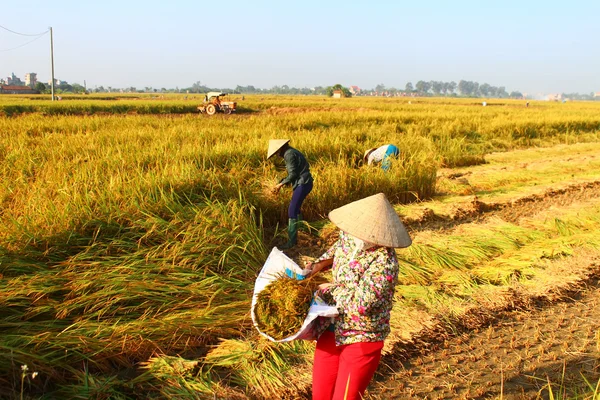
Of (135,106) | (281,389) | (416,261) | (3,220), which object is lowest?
(281,389)

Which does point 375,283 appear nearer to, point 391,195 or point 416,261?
point 416,261

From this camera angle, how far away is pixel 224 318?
285 centimetres

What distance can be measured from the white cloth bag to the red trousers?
0.33 feet

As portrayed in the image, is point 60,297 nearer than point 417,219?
Yes

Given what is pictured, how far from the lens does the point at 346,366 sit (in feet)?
5.74

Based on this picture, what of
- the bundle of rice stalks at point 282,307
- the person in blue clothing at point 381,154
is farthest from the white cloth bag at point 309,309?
the person in blue clothing at point 381,154

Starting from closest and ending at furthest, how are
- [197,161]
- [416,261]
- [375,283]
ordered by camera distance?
[375,283], [416,261], [197,161]

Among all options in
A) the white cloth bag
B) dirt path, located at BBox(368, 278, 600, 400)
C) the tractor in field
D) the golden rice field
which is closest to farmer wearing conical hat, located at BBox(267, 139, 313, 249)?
the golden rice field

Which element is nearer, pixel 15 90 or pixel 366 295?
pixel 366 295

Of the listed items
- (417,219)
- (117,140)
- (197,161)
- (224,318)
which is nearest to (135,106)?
(117,140)

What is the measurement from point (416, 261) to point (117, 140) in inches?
212

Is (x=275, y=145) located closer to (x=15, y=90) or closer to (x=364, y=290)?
(x=364, y=290)

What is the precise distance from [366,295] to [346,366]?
0.31m

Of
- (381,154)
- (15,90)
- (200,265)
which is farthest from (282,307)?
(15,90)
